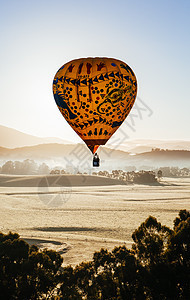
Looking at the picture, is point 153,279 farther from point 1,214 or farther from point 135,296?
point 1,214

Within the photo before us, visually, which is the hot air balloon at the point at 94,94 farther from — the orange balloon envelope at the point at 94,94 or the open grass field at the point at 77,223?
the open grass field at the point at 77,223

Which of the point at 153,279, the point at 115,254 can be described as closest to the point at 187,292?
the point at 153,279

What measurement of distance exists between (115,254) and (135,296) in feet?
5.13

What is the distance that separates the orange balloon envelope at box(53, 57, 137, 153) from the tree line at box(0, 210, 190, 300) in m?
6.18

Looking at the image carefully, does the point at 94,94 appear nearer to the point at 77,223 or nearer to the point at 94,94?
the point at 94,94

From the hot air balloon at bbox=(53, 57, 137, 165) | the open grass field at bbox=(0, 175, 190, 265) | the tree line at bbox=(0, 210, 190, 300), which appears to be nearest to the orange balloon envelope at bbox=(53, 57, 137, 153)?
the hot air balloon at bbox=(53, 57, 137, 165)

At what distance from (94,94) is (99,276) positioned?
7843 mm

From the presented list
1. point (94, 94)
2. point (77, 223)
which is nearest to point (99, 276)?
point (94, 94)

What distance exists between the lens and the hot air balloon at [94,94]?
51.1ft

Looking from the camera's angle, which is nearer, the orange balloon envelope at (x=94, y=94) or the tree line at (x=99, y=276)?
the tree line at (x=99, y=276)

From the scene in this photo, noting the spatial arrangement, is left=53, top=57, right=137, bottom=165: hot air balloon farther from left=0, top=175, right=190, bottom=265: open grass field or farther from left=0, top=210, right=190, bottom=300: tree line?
left=0, top=175, right=190, bottom=265: open grass field

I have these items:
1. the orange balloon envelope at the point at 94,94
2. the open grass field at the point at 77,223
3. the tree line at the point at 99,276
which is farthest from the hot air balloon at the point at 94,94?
the open grass field at the point at 77,223

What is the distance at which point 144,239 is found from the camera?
13.4 meters

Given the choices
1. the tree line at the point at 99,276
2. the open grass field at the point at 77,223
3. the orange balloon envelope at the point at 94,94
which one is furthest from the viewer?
the open grass field at the point at 77,223
